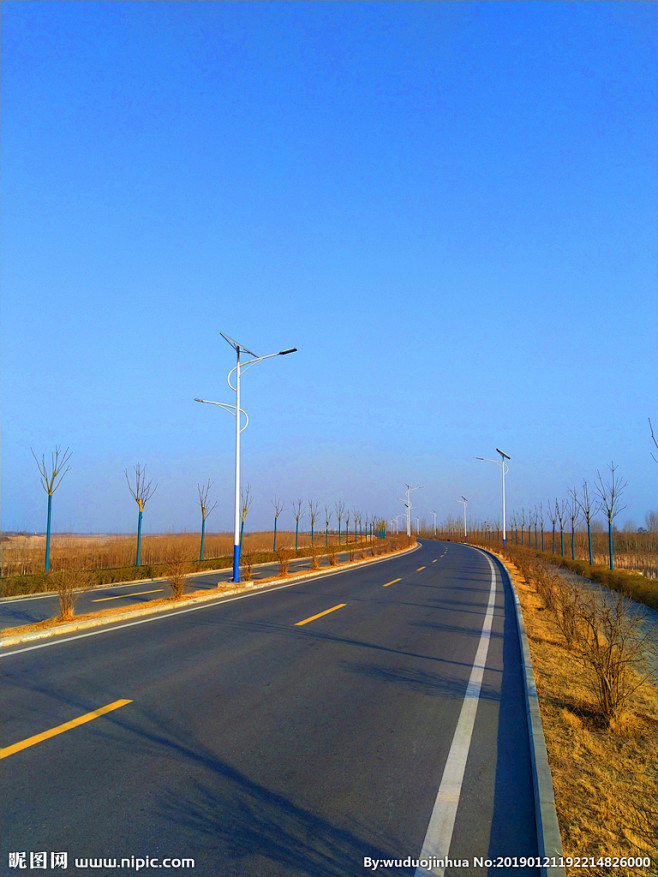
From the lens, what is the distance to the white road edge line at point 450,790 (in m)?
3.71

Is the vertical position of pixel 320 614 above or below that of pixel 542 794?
below

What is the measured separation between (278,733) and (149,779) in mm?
1442

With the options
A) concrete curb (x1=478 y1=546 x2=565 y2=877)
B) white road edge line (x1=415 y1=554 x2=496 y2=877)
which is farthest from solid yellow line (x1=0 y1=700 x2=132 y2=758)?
concrete curb (x1=478 y1=546 x2=565 y2=877)

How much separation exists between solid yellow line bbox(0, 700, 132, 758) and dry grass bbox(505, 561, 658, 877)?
14.5 feet

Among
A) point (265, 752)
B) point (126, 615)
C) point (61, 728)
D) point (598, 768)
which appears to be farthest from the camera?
point (126, 615)

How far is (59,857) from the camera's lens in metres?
3.64

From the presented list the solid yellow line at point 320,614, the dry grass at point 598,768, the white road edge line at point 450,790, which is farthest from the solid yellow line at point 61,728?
the solid yellow line at point 320,614

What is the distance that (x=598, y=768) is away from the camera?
200 inches

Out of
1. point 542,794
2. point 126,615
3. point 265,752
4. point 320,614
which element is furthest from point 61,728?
point 320,614

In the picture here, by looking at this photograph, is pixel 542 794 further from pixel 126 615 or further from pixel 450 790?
pixel 126 615

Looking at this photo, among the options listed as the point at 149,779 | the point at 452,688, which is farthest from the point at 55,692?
the point at 452,688

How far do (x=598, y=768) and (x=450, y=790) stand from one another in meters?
1.47

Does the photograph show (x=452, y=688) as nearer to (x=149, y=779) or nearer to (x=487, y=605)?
(x=149, y=779)

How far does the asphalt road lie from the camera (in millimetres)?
3789
